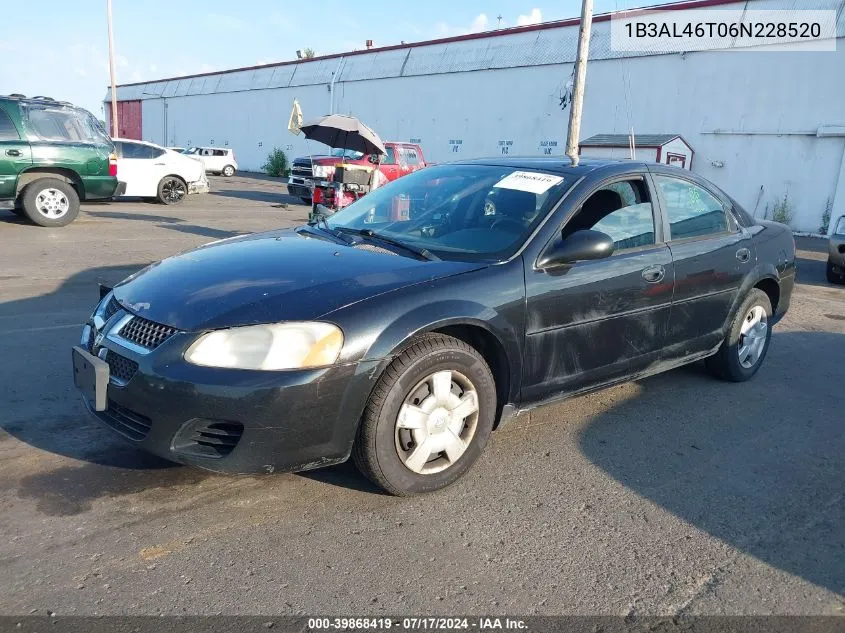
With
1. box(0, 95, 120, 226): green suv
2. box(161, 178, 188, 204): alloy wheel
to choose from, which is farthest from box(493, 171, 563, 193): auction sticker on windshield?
box(161, 178, 188, 204): alloy wheel

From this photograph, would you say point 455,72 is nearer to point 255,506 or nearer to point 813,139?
point 813,139

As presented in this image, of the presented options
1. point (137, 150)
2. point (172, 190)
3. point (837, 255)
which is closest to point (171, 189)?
point (172, 190)

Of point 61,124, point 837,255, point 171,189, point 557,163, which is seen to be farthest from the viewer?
point 171,189

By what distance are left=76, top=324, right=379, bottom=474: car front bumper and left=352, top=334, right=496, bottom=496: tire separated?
0.36 feet

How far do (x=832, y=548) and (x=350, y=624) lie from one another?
2.12 meters

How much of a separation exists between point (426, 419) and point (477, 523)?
51cm

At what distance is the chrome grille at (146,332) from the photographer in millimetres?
3027

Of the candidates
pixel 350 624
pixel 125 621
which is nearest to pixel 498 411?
pixel 350 624

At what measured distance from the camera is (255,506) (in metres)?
3.21

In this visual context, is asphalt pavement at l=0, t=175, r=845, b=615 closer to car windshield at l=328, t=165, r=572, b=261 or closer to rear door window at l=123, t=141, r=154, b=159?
car windshield at l=328, t=165, r=572, b=261

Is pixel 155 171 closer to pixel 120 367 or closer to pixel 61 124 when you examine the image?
pixel 61 124

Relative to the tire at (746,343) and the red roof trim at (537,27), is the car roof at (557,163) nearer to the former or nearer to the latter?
the tire at (746,343)

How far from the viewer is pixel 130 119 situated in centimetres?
5553

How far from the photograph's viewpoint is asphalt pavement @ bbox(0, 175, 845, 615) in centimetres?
265
